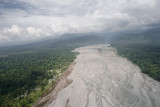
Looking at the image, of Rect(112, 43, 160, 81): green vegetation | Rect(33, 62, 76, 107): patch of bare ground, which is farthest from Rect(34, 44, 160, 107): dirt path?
Rect(112, 43, 160, 81): green vegetation

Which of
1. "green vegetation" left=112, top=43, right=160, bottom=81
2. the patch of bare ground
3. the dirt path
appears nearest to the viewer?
the dirt path

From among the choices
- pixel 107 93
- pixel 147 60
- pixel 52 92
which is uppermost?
pixel 147 60

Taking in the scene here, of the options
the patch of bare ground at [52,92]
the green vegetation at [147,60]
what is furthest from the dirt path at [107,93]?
the green vegetation at [147,60]

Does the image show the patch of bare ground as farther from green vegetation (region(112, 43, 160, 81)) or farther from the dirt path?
green vegetation (region(112, 43, 160, 81))

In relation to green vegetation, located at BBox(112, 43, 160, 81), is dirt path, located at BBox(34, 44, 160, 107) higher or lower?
lower

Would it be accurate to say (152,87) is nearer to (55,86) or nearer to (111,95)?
(111,95)

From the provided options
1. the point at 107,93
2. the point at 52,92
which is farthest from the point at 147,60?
the point at 52,92

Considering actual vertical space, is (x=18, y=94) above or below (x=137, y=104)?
above

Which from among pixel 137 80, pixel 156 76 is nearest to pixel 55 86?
pixel 137 80

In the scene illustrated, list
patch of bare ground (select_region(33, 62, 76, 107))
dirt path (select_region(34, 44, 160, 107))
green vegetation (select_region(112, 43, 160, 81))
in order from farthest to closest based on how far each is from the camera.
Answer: green vegetation (select_region(112, 43, 160, 81)), patch of bare ground (select_region(33, 62, 76, 107)), dirt path (select_region(34, 44, 160, 107))

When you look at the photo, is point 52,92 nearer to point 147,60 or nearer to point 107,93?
point 107,93

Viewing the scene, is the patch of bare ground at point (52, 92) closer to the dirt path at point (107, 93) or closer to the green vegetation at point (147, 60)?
the dirt path at point (107, 93)
